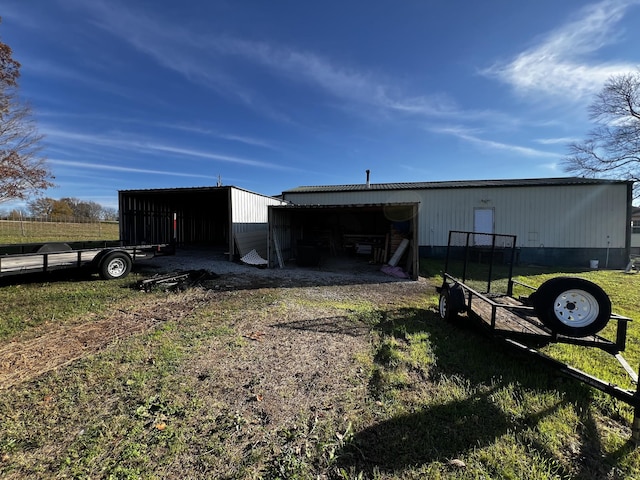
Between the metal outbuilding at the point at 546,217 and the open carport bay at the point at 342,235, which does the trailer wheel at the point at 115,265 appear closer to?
the open carport bay at the point at 342,235

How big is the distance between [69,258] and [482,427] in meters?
8.80

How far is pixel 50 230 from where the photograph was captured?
2272 centimetres

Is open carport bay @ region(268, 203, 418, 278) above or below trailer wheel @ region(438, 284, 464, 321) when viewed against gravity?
above

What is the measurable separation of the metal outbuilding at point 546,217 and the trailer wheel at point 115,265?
8.66 meters

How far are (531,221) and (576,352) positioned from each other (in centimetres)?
1239

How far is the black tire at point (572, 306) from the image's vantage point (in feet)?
9.18

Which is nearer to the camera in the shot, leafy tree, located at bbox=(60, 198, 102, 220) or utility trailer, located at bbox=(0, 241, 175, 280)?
utility trailer, located at bbox=(0, 241, 175, 280)

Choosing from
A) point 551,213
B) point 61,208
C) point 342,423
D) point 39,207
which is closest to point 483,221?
point 551,213

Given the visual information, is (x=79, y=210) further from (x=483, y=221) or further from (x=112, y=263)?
(x=483, y=221)

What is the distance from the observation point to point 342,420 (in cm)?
231

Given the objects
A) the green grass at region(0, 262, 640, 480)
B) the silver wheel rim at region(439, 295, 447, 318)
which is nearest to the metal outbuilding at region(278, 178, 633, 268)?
the silver wheel rim at region(439, 295, 447, 318)

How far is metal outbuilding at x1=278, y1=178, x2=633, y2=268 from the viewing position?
42.1 feet

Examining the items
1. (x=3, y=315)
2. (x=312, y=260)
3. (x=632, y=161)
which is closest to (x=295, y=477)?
(x=3, y=315)

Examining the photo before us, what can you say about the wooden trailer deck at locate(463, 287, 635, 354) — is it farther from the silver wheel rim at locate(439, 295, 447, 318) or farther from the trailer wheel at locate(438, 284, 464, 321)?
the silver wheel rim at locate(439, 295, 447, 318)
